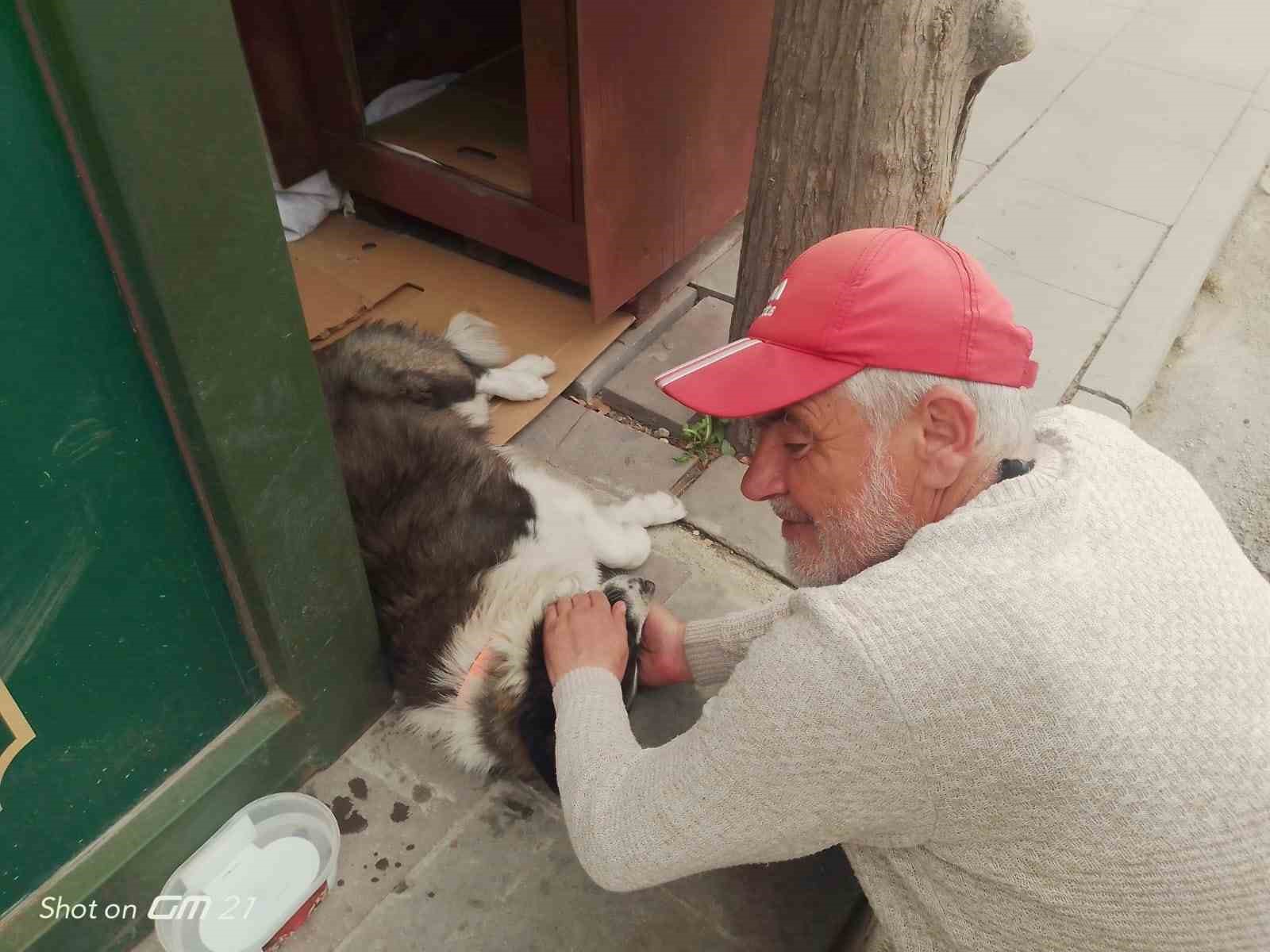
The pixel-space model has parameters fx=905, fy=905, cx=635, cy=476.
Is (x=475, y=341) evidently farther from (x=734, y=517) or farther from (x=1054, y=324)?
(x=1054, y=324)

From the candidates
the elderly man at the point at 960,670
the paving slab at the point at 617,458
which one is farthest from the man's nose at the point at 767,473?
the paving slab at the point at 617,458

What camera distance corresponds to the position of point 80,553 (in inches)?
56.3

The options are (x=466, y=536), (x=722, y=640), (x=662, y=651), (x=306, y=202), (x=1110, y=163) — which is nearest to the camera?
(x=722, y=640)

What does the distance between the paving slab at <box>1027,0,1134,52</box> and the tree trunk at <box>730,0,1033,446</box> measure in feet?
11.7

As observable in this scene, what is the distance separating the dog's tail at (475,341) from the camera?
3123 mm

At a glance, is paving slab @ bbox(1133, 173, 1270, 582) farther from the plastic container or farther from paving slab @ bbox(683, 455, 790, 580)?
the plastic container

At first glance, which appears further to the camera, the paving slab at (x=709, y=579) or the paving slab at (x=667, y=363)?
the paving slab at (x=667, y=363)

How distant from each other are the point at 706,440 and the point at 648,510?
388 mm

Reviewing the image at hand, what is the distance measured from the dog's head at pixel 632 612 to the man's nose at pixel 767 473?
0.56 m

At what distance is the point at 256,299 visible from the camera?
1.40 meters

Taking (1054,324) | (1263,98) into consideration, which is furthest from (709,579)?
(1263,98)

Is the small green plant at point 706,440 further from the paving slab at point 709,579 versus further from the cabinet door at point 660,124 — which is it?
the cabinet door at point 660,124

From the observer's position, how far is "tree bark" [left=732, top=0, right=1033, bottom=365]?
82.2 inches

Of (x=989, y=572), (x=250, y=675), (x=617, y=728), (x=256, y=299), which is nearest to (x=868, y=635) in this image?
(x=989, y=572)
